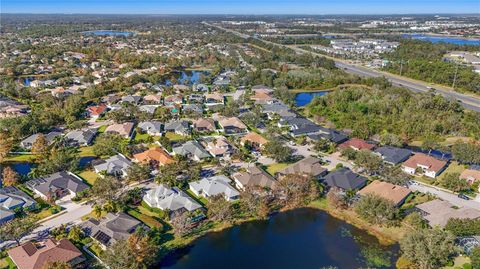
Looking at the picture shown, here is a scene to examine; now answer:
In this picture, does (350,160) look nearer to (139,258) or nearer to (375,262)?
(375,262)

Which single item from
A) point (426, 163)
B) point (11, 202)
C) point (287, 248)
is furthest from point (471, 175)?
point (11, 202)

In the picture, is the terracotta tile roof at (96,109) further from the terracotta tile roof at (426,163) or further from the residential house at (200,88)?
the terracotta tile roof at (426,163)

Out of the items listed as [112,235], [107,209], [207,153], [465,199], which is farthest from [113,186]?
[465,199]

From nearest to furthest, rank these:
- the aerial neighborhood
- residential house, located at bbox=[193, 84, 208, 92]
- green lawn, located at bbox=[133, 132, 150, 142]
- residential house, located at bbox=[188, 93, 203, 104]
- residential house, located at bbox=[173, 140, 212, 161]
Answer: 1. the aerial neighborhood
2. residential house, located at bbox=[173, 140, 212, 161]
3. green lawn, located at bbox=[133, 132, 150, 142]
4. residential house, located at bbox=[188, 93, 203, 104]
5. residential house, located at bbox=[193, 84, 208, 92]

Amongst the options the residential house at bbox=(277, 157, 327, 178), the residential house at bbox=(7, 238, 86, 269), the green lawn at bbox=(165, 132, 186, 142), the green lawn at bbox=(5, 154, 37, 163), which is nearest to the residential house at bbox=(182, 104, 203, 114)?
the green lawn at bbox=(165, 132, 186, 142)

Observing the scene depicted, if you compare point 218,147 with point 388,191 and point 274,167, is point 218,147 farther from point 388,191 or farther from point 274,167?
point 388,191

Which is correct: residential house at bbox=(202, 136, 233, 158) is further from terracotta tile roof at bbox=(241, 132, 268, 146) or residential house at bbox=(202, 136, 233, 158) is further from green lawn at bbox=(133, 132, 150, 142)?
green lawn at bbox=(133, 132, 150, 142)
